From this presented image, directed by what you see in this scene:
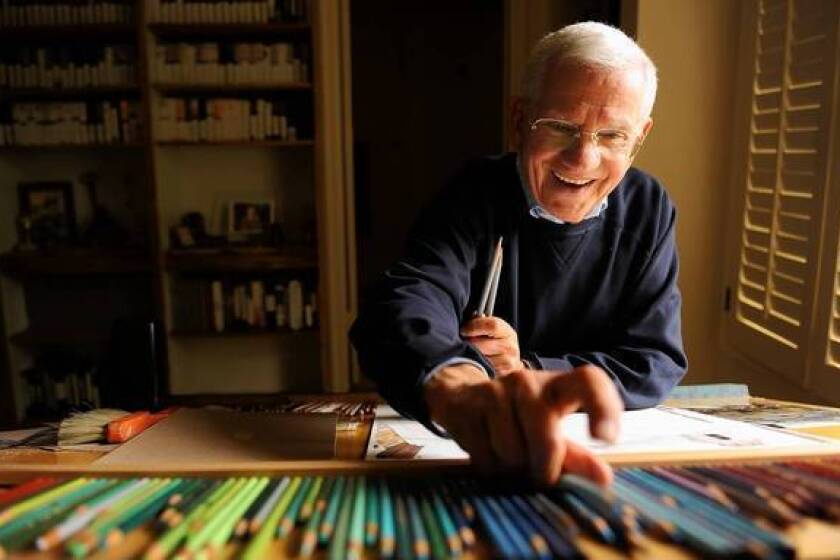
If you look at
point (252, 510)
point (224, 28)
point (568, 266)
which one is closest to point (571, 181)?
point (568, 266)

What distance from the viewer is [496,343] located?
1.08 metres

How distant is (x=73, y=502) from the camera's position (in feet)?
2.03

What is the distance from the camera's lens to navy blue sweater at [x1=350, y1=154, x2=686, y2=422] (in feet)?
4.02

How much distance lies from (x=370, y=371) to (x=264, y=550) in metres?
0.40

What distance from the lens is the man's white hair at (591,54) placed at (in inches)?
42.8

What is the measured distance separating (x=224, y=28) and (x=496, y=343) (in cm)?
285

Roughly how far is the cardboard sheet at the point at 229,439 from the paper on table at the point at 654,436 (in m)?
0.09

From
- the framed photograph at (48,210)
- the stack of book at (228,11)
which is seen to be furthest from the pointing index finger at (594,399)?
the framed photograph at (48,210)

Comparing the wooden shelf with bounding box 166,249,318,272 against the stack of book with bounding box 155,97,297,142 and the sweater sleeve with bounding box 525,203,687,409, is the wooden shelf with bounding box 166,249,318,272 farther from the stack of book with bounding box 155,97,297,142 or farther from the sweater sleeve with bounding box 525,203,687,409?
the sweater sleeve with bounding box 525,203,687,409

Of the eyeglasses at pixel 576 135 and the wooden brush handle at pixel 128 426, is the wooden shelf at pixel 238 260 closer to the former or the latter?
the wooden brush handle at pixel 128 426

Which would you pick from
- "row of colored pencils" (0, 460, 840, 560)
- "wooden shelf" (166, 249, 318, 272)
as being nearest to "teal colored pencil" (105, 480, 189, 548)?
"row of colored pencils" (0, 460, 840, 560)

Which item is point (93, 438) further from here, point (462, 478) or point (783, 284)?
point (783, 284)

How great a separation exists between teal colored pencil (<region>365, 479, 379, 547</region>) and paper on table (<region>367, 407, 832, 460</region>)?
0.21 meters

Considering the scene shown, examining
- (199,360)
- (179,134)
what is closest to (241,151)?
(179,134)
